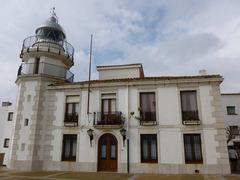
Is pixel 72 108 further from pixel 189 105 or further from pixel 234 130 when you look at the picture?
pixel 234 130

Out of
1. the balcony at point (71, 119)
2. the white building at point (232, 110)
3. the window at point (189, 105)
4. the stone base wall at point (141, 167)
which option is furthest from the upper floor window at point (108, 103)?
the white building at point (232, 110)

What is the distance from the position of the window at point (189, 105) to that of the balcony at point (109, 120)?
386 cm

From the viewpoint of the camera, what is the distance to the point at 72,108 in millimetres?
15352

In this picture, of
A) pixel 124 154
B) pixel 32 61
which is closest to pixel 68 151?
pixel 124 154

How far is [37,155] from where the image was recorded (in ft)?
47.6

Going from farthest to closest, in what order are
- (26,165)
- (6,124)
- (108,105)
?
(6,124)
(108,105)
(26,165)

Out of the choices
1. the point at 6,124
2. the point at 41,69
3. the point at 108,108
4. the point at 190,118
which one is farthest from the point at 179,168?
the point at 6,124

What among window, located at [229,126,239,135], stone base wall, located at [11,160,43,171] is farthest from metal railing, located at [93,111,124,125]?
window, located at [229,126,239,135]

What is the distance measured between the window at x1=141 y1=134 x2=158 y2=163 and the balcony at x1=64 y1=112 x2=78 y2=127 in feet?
14.9

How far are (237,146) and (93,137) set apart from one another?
1524 cm

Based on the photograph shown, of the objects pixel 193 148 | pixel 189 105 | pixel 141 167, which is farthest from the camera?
pixel 189 105

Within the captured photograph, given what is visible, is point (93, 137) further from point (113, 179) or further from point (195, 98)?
point (195, 98)

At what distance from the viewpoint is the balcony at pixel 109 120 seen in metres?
13.8

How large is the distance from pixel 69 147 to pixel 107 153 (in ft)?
8.59
